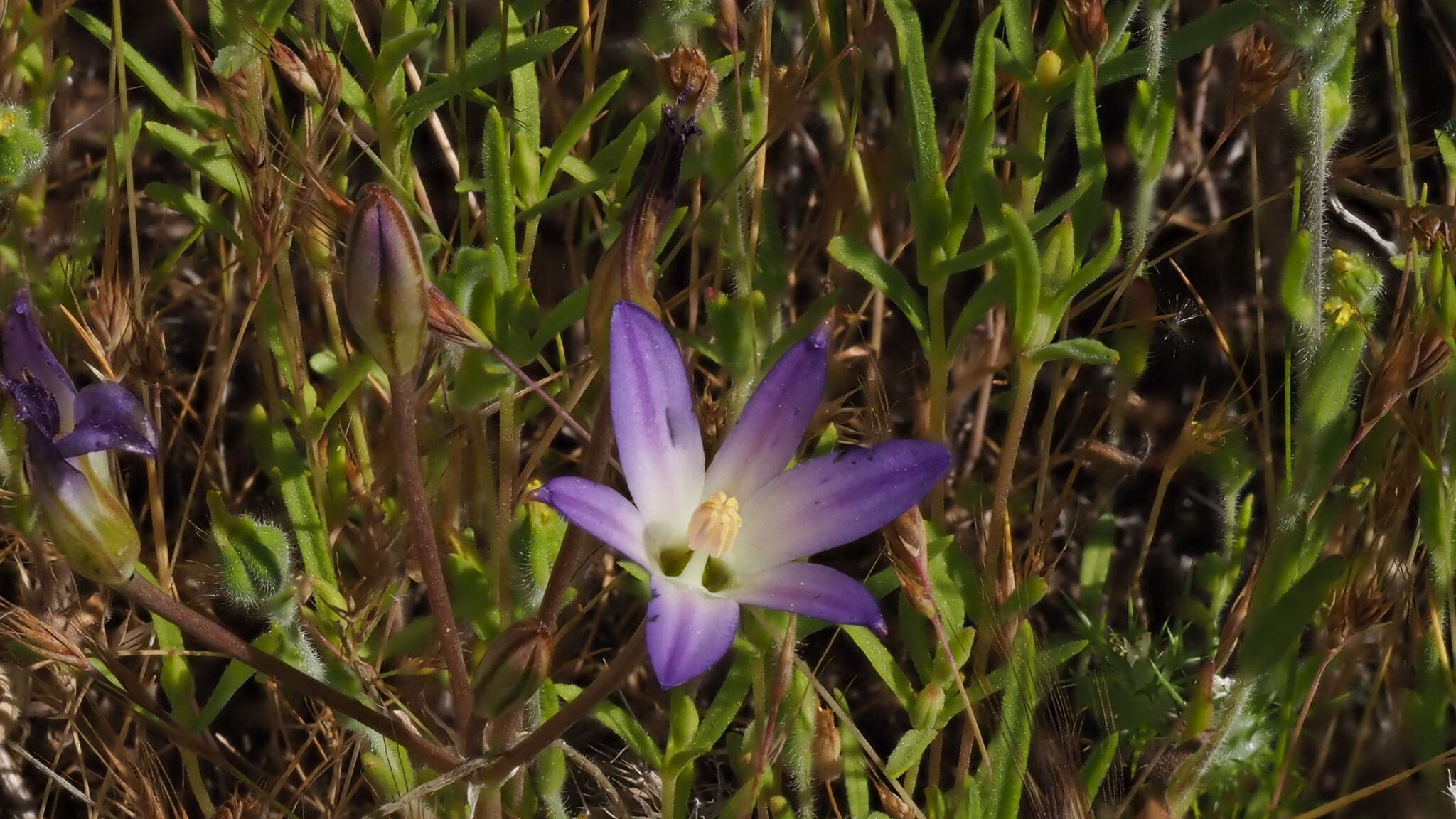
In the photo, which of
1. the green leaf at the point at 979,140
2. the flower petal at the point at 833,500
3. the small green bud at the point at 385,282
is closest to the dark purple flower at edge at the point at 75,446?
the small green bud at the point at 385,282

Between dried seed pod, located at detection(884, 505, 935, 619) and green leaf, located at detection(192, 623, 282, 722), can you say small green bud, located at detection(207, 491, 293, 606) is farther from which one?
dried seed pod, located at detection(884, 505, 935, 619)

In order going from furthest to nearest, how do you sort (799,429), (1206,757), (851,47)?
1. (851,47)
2. (1206,757)
3. (799,429)

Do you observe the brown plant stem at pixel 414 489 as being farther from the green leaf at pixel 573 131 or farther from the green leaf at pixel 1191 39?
the green leaf at pixel 1191 39

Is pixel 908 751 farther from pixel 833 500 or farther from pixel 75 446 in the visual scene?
pixel 75 446

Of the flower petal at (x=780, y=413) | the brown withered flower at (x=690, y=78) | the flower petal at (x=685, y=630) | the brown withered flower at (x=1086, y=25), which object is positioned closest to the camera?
the flower petal at (x=685, y=630)

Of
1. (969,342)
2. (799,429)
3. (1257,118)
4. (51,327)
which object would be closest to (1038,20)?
(1257,118)

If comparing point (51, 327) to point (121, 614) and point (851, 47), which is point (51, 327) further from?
point (851, 47)
